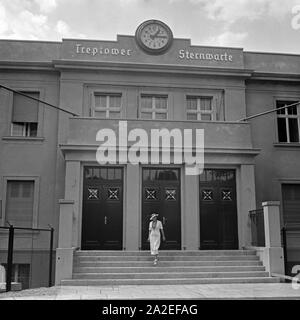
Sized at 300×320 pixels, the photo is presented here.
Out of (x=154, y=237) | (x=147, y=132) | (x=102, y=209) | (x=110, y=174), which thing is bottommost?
(x=154, y=237)

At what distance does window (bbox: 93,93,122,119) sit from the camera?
64.3 feet

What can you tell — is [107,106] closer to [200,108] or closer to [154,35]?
[154,35]

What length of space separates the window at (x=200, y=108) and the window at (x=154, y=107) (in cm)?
104

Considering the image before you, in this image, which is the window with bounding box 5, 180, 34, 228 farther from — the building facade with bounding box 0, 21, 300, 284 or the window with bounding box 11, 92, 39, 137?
the window with bounding box 11, 92, 39, 137

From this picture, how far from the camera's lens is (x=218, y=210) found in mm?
18266

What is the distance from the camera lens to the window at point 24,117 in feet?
63.6

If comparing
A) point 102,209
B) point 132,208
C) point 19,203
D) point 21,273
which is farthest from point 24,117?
point 21,273

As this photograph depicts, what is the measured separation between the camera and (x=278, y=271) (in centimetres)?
1509

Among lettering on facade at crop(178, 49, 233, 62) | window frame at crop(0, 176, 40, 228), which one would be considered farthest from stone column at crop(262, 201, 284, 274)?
window frame at crop(0, 176, 40, 228)

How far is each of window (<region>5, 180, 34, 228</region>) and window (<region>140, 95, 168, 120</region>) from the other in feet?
18.5

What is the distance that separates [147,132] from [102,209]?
3.49m

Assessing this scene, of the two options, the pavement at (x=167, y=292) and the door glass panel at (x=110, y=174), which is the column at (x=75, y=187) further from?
the pavement at (x=167, y=292)

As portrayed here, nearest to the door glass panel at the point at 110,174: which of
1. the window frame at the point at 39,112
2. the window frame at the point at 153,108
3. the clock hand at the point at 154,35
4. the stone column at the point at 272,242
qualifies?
the window frame at the point at 153,108
